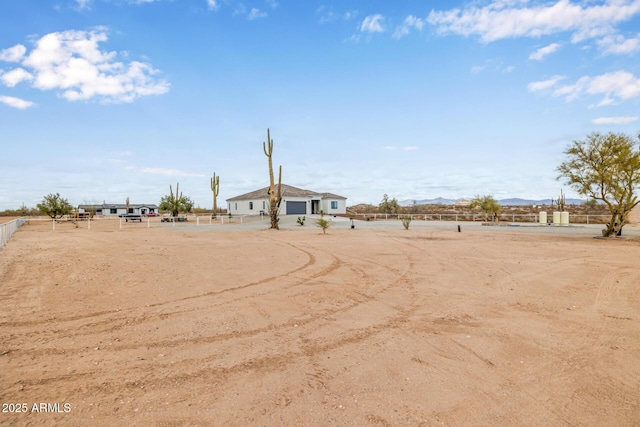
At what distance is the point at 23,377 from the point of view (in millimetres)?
3828

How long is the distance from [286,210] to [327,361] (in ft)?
143

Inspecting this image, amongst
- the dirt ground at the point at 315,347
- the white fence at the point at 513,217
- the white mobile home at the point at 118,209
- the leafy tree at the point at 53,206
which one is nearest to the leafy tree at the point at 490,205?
the white fence at the point at 513,217

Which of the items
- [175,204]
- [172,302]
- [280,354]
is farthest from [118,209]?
[280,354]

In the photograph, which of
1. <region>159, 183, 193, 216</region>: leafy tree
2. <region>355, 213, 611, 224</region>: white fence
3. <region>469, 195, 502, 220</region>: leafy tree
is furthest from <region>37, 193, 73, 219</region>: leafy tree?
<region>469, 195, 502, 220</region>: leafy tree

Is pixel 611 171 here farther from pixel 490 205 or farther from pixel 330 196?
pixel 330 196

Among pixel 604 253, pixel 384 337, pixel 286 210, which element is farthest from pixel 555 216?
pixel 384 337

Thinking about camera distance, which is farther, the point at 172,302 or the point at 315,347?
the point at 172,302

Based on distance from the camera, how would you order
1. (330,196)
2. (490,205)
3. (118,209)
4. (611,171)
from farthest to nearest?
(118,209), (330,196), (490,205), (611,171)

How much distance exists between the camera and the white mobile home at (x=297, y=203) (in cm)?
4826

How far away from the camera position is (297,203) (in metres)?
49.1

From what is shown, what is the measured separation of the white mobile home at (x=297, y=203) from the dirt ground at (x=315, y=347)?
3837cm

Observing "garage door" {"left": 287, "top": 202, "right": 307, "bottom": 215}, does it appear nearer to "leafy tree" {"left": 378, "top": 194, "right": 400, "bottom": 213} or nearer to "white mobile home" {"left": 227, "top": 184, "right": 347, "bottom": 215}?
"white mobile home" {"left": 227, "top": 184, "right": 347, "bottom": 215}

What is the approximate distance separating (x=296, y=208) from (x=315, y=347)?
44.4 metres

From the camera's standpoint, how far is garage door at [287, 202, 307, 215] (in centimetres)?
4812
